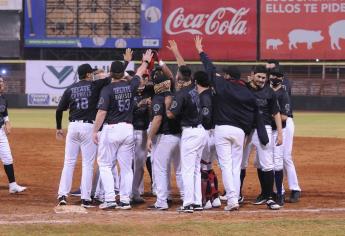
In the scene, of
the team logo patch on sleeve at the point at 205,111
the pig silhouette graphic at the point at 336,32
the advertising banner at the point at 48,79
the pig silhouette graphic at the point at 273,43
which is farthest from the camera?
the pig silhouette graphic at the point at 273,43

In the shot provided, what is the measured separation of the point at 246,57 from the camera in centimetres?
4019

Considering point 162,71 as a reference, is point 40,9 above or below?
above

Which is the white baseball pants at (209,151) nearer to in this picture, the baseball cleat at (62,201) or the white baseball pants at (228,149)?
the white baseball pants at (228,149)

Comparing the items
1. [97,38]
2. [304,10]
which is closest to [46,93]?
[97,38]

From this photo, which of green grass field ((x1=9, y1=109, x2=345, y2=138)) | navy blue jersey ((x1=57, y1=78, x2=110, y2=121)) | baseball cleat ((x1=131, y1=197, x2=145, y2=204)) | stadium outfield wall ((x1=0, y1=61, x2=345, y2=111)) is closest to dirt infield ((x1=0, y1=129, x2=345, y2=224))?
baseball cleat ((x1=131, y1=197, x2=145, y2=204))

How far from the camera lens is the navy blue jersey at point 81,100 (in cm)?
856

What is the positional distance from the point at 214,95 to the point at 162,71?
91 centimetres

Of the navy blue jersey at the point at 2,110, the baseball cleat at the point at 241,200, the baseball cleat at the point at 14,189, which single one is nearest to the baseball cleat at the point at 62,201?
the baseball cleat at the point at 14,189

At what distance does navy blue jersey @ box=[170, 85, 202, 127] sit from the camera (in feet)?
26.2

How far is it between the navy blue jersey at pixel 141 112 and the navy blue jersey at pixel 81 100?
65cm

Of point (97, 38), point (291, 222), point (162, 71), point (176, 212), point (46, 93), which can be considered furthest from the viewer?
point (97, 38)

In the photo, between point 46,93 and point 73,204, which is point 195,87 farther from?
point 46,93

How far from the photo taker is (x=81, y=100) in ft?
28.1

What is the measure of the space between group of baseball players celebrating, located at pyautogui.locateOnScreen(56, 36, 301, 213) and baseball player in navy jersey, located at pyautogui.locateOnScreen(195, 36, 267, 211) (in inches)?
0.5
